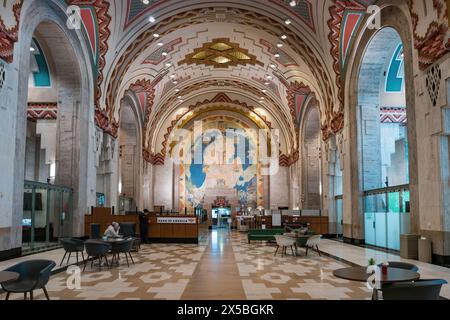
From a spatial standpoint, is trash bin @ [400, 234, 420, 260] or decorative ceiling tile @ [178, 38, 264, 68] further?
decorative ceiling tile @ [178, 38, 264, 68]

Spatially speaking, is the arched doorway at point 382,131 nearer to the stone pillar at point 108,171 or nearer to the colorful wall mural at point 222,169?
the stone pillar at point 108,171

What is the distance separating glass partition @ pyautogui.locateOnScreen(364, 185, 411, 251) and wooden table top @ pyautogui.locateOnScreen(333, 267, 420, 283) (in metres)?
6.43

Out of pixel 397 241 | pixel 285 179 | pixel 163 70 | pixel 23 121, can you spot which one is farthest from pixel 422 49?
pixel 285 179

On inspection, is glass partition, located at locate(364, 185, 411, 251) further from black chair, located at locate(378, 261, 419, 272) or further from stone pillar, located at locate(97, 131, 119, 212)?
stone pillar, located at locate(97, 131, 119, 212)

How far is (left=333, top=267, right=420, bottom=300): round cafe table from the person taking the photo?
3.92m

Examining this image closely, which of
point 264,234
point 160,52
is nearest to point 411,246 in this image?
point 264,234

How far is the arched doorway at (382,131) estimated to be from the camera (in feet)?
36.7

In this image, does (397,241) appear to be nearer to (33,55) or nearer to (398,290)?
(398,290)

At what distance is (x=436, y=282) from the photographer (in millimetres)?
3451

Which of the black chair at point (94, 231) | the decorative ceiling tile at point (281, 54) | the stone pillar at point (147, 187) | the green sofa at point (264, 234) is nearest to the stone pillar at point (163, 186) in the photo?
the stone pillar at point (147, 187)

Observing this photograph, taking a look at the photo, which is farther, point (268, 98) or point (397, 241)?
point (268, 98)

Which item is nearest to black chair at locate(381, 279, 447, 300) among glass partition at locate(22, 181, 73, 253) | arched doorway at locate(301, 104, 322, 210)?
glass partition at locate(22, 181, 73, 253)

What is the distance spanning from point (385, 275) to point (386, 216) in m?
8.09
